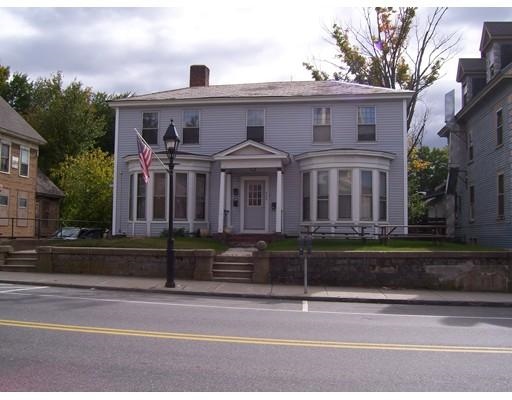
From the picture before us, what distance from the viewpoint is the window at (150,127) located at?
25000mm

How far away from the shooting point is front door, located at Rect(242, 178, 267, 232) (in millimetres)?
23703

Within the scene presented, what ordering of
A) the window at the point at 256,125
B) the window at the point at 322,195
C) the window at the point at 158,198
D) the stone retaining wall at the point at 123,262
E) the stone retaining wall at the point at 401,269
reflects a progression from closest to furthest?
the stone retaining wall at the point at 401,269 < the stone retaining wall at the point at 123,262 < the window at the point at 322,195 < the window at the point at 158,198 < the window at the point at 256,125

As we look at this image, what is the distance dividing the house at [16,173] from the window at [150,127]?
36.6 ft

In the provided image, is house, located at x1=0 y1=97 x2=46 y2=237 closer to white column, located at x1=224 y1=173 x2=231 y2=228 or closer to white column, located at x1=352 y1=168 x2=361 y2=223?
white column, located at x1=224 y1=173 x2=231 y2=228

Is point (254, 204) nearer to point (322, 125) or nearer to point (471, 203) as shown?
point (322, 125)

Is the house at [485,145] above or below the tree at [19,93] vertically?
below

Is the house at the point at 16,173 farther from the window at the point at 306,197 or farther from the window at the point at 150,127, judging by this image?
the window at the point at 306,197

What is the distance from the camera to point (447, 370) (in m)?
6.46

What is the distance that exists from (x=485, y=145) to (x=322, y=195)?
28.1 feet

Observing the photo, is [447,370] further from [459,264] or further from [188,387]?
[459,264]

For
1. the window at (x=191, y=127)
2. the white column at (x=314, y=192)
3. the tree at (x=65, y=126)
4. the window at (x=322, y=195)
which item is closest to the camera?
the window at (x=322, y=195)

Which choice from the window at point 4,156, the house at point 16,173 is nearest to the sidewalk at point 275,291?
the house at point 16,173

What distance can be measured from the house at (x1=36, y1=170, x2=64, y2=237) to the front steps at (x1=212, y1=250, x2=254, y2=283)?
946 inches

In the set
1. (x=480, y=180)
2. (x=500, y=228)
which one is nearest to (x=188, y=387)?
(x=500, y=228)
